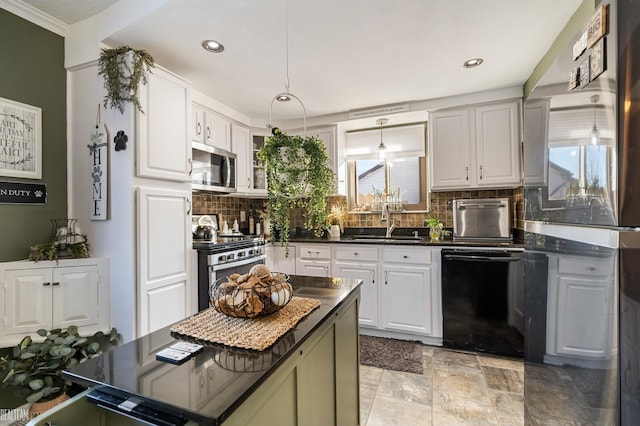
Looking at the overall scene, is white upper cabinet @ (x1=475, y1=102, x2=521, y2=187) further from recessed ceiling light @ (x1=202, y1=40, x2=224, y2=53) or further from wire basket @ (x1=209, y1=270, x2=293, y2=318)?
wire basket @ (x1=209, y1=270, x2=293, y2=318)

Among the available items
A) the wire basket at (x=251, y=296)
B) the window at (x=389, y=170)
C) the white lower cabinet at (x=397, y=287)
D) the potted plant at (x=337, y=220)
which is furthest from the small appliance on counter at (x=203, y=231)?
the wire basket at (x=251, y=296)

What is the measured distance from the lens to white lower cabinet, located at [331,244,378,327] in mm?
3135

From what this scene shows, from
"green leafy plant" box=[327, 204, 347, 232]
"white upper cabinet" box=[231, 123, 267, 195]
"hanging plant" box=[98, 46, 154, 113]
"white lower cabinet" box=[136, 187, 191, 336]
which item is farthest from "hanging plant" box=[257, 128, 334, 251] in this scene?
"green leafy plant" box=[327, 204, 347, 232]

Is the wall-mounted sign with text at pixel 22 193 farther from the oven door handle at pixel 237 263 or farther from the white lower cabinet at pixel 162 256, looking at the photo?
the oven door handle at pixel 237 263

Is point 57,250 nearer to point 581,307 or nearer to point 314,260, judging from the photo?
point 314,260

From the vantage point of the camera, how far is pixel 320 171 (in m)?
1.46

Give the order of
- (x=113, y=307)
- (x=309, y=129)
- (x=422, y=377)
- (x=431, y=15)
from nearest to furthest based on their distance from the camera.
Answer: (x=431, y=15), (x=113, y=307), (x=422, y=377), (x=309, y=129)

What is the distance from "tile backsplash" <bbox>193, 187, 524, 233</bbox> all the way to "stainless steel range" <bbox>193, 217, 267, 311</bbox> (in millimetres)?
696

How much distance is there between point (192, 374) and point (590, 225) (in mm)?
1079

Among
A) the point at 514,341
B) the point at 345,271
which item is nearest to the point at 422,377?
the point at 514,341

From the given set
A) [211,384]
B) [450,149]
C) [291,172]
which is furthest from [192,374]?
[450,149]

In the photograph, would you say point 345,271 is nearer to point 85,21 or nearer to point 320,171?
point 320,171

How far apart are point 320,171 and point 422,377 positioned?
1919 millimetres

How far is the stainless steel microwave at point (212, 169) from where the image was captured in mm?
2902
